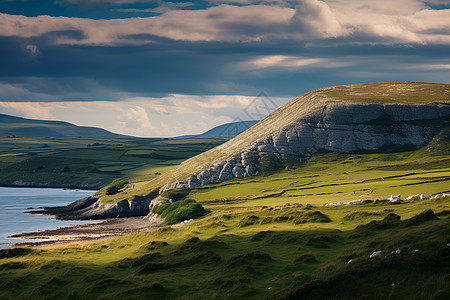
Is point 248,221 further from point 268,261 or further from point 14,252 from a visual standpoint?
point 14,252

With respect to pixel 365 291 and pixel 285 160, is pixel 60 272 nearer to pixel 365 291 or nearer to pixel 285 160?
pixel 365 291

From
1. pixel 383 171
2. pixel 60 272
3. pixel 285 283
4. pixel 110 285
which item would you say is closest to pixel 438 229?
pixel 285 283

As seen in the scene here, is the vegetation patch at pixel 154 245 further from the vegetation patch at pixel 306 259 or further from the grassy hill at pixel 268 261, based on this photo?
the vegetation patch at pixel 306 259

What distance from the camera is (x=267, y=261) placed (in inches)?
1854

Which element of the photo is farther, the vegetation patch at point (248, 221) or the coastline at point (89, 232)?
the coastline at point (89, 232)

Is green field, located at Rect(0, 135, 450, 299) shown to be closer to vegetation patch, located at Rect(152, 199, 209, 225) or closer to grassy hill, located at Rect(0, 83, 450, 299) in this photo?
grassy hill, located at Rect(0, 83, 450, 299)

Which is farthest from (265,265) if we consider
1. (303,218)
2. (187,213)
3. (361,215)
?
(187,213)

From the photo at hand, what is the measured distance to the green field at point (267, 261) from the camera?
1415 inches

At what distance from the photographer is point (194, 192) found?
16338cm

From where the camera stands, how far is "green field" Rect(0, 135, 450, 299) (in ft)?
118

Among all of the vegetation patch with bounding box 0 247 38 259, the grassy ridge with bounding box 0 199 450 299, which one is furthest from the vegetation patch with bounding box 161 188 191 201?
the vegetation patch with bounding box 0 247 38 259

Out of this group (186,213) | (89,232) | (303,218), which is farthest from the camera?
(89,232)

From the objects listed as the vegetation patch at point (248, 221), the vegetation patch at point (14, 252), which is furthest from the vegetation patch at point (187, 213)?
the vegetation patch at point (14, 252)

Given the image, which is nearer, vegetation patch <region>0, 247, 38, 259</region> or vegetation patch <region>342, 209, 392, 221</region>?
vegetation patch <region>342, 209, 392, 221</region>
